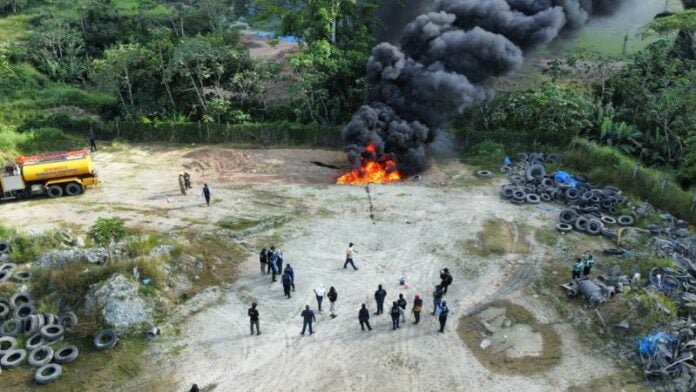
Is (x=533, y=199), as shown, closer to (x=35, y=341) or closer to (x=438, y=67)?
(x=438, y=67)

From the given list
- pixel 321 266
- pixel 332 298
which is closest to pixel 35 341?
pixel 332 298

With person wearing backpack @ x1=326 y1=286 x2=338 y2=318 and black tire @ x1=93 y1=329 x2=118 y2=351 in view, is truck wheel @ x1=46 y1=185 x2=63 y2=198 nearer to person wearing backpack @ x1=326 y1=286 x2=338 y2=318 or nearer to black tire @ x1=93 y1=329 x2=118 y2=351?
black tire @ x1=93 y1=329 x2=118 y2=351

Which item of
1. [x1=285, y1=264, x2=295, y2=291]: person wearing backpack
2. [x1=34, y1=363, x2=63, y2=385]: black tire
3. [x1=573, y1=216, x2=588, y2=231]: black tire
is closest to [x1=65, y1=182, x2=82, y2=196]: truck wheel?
[x1=34, y1=363, x2=63, y2=385]: black tire

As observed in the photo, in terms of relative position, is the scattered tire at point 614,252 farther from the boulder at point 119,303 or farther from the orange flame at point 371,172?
the boulder at point 119,303

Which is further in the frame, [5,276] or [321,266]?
[321,266]

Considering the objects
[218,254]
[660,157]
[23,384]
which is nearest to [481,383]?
[218,254]

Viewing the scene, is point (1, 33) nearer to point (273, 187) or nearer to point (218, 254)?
point (273, 187)
